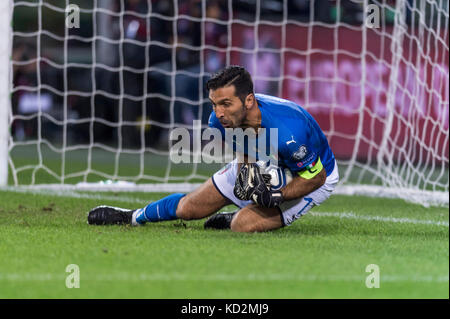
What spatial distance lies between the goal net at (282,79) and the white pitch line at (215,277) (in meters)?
4.67

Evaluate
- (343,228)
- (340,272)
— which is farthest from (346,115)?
(340,272)

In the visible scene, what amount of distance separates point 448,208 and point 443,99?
3.47 m

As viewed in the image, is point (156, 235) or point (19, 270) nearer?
point (19, 270)

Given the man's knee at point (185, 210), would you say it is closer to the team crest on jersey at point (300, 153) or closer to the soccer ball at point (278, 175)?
the soccer ball at point (278, 175)

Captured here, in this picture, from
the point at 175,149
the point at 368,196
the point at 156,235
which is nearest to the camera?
the point at 156,235

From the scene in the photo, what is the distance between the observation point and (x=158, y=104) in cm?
1336

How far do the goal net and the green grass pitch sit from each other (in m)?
3.03

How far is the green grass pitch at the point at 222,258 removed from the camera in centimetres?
380

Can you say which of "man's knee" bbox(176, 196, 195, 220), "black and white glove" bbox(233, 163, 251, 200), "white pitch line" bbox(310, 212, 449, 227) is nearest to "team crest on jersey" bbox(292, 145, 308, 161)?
"black and white glove" bbox(233, 163, 251, 200)

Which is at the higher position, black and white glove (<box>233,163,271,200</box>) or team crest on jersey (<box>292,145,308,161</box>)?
team crest on jersey (<box>292,145,308,161</box>)

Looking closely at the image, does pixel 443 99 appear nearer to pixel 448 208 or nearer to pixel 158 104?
pixel 448 208

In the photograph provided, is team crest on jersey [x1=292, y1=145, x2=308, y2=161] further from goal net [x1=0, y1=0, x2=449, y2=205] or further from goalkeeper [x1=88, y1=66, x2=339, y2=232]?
goal net [x1=0, y1=0, x2=449, y2=205]

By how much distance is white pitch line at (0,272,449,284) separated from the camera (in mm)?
3965

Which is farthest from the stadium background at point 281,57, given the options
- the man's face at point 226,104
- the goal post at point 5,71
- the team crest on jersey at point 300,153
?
the man's face at point 226,104
